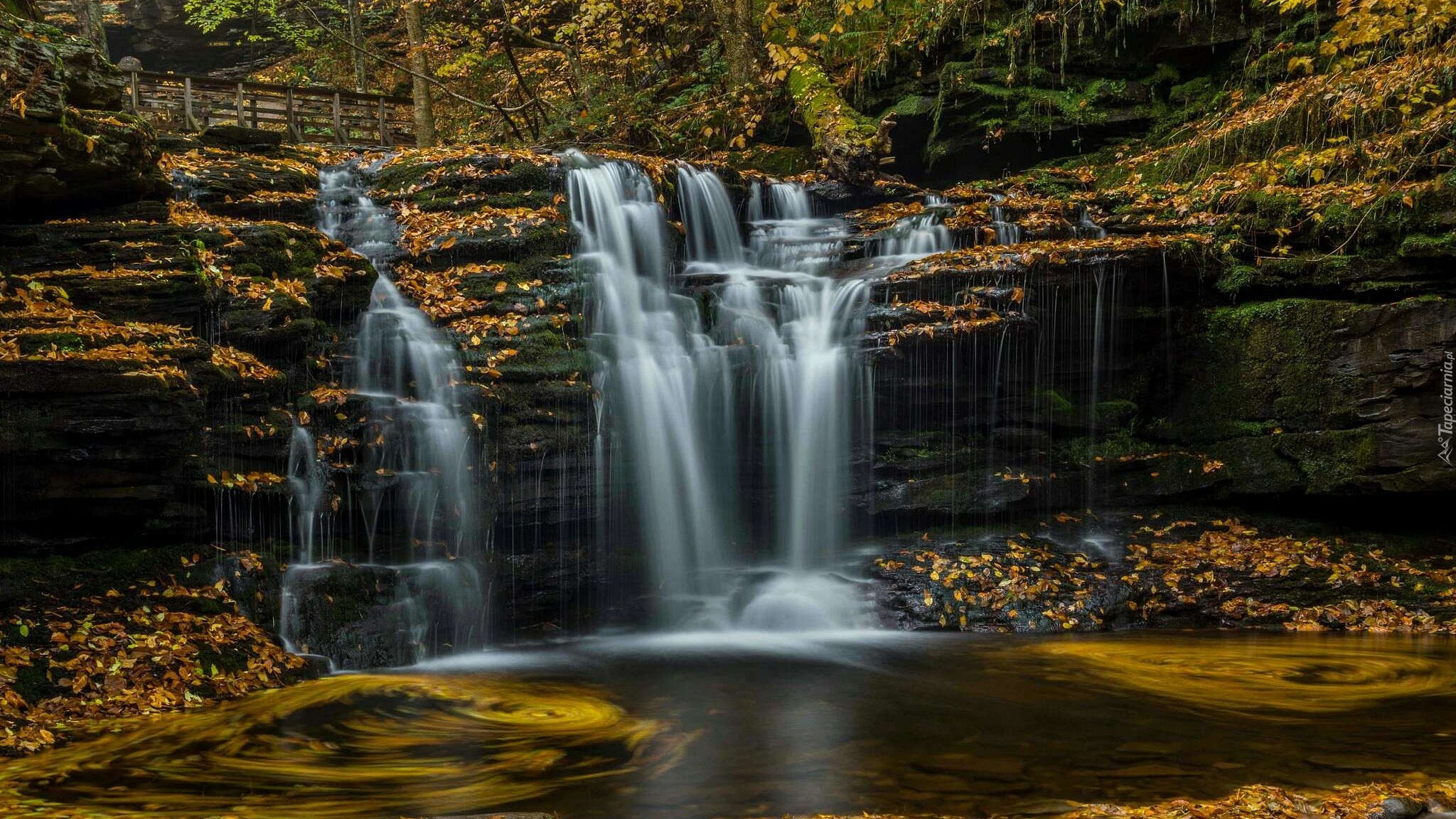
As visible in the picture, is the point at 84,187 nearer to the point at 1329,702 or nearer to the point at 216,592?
the point at 216,592

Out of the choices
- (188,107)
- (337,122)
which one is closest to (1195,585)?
(188,107)

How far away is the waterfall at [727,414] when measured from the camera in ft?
33.0

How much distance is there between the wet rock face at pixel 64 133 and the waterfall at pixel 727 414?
14.4 feet

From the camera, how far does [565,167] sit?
1218 centimetres

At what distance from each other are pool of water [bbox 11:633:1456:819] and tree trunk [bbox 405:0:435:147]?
43.8 feet

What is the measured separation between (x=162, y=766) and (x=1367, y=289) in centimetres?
1118

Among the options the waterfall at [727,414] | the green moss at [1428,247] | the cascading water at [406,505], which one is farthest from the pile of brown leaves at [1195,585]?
the cascading water at [406,505]

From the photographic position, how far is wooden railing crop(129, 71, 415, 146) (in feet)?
60.2

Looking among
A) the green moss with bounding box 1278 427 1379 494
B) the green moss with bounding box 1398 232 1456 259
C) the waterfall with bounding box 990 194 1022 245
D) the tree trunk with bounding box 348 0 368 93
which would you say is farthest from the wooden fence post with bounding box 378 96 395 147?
the green moss with bounding box 1398 232 1456 259

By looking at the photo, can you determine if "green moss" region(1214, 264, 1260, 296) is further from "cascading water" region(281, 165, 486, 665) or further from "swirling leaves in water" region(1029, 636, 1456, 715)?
"cascading water" region(281, 165, 486, 665)

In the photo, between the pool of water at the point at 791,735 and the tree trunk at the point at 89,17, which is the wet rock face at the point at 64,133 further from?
the tree trunk at the point at 89,17

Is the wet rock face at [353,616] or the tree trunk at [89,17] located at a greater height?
the tree trunk at [89,17]

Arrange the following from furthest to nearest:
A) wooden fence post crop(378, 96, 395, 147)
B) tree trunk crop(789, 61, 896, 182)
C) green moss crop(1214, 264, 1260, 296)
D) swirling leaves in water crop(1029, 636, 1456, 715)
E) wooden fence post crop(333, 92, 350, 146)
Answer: wooden fence post crop(378, 96, 395, 147) < wooden fence post crop(333, 92, 350, 146) < tree trunk crop(789, 61, 896, 182) < green moss crop(1214, 264, 1260, 296) < swirling leaves in water crop(1029, 636, 1456, 715)

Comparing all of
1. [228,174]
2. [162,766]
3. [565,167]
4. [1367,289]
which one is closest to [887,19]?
[565,167]
